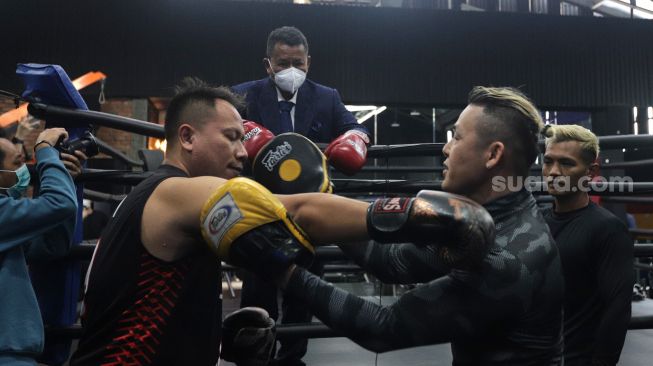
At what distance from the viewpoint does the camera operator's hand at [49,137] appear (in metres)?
1.82

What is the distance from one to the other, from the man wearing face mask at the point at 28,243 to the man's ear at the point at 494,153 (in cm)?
121

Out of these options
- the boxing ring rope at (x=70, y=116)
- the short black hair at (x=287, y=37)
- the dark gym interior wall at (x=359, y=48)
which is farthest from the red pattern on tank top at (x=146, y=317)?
the dark gym interior wall at (x=359, y=48)

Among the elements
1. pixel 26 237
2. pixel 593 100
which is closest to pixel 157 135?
pixel 26 237

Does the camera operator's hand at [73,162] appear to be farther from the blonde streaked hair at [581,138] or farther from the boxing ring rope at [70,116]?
the blonde streaked hair at [581,138]

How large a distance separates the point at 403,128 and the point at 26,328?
12588 millimetres

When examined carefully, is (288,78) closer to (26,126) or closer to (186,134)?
(26,126)

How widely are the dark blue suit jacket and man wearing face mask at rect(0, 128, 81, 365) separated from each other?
3.63 ft

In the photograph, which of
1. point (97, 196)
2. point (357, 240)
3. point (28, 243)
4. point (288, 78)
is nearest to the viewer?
point (357, 240)

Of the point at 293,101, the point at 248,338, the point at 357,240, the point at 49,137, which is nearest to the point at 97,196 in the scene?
the point at 293,101

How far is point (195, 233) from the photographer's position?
1.24 meters

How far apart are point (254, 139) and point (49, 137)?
73 cm

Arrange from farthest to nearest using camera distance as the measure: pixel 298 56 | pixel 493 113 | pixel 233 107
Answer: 1. pixel 298 56
2. pixel 233 107
3. pixel 493 113

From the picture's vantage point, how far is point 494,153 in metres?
1.41

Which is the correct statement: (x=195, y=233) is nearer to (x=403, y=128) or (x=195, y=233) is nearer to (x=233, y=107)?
(x=233, y=107)
